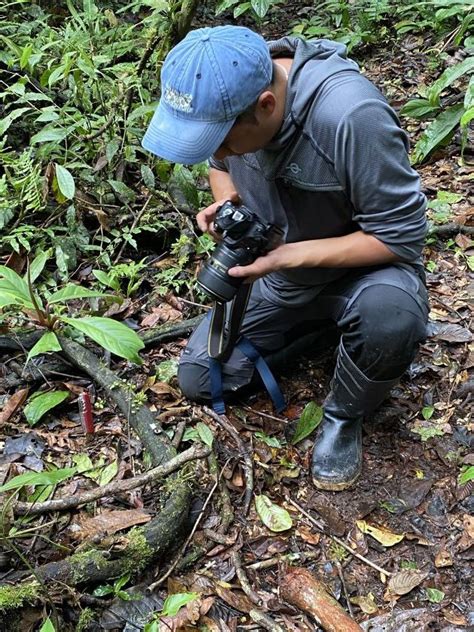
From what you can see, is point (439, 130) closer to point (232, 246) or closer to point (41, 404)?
point (232, 246)

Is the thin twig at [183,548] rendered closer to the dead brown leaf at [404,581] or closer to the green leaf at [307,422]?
the green leaf at [307,422]

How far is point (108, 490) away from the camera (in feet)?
7.76

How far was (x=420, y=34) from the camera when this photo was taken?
5.93 metres

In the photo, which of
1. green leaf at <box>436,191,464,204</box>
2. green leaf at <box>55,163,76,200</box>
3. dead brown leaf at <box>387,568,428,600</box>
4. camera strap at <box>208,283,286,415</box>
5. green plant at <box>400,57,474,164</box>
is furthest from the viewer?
green plant at <box>400,57,474,164</box>

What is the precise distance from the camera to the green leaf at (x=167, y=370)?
10.3 ft

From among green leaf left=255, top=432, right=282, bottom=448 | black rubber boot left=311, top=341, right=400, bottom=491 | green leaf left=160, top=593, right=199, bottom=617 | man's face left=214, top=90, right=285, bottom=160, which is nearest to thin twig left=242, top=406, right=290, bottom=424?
green leaf left=255, top=432, right=282, bottom=448

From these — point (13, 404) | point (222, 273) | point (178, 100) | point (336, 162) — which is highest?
point (178, 100)

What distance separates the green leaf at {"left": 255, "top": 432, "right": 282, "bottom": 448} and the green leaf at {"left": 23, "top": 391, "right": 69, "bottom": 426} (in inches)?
35.6

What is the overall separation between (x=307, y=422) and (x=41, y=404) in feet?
3.97

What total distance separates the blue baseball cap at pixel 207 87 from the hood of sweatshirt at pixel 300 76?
7.0 inches

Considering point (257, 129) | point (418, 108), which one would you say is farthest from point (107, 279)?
point (418, 108)

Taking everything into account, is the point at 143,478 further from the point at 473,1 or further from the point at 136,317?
the point at 473,1

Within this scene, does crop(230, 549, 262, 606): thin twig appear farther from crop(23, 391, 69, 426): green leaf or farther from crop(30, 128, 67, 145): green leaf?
crop(30, 128, 67, 145): green leaf

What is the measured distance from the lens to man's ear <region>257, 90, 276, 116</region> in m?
2.09
